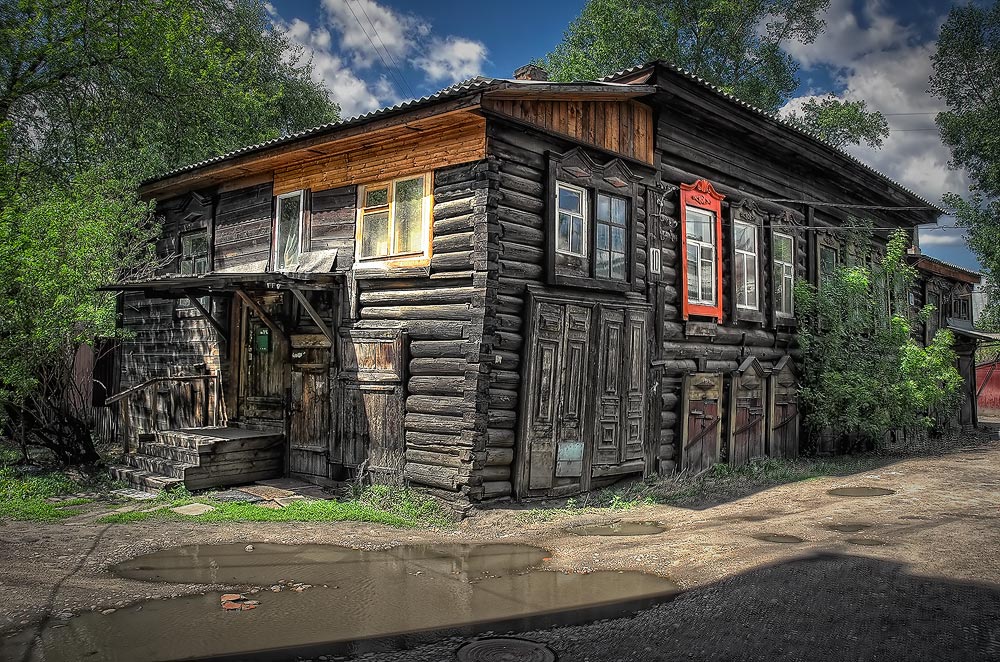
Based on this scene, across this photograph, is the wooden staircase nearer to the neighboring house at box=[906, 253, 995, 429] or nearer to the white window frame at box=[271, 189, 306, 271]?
the white window frame at box=[271, 189, 306, 271]

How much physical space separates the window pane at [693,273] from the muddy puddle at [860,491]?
3.79 m

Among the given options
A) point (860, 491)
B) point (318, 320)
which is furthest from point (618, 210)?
point (860, 491)

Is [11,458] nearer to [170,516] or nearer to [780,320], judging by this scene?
[170,516]

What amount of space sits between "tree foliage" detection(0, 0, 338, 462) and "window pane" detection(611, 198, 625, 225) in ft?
26.8

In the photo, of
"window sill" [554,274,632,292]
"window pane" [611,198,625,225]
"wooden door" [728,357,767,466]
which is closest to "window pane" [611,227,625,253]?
"window pane" [611,198,625,225]

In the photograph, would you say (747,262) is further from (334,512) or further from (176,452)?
(176,452)

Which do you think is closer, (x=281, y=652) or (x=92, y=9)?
(x=281, y=652)

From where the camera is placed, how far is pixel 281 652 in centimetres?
441

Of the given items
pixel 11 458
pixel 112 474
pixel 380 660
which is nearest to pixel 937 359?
pixel 380 660

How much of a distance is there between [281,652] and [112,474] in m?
7.60

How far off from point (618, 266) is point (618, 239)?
0.41 metres

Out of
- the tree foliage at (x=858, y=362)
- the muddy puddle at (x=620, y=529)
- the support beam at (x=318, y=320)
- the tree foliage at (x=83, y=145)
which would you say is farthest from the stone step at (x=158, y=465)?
the tree foliage at (x=858, y=362)

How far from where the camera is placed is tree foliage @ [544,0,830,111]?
85.3ft

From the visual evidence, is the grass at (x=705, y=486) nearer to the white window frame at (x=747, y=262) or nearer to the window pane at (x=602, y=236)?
the white window frame at (x=747, y=262)
